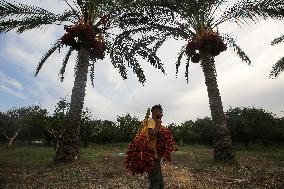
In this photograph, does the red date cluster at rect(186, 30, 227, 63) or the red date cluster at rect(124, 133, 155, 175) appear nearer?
the red date cluster at rect(124, 133, 155, 175)

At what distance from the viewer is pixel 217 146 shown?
14.8 m

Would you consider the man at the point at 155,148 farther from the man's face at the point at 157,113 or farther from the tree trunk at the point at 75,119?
the tree trunk at the point at 75,119

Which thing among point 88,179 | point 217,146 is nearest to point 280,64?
point 217,146

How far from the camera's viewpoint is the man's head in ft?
21.4

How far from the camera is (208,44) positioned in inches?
605

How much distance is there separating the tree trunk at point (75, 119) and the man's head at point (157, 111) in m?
8.30

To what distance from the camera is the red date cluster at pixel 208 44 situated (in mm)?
15289

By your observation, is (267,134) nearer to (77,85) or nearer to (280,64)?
(280,64)

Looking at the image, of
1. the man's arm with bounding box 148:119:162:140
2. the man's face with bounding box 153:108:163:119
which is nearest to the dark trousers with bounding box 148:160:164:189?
the man's arm with bounding box 148:119:162:140

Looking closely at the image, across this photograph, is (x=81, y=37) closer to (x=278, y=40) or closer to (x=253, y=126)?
(x=278, y=40)

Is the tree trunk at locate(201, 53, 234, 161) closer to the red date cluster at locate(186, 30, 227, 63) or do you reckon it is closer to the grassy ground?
the red date cluster at locate(186, 30, 227, 63)

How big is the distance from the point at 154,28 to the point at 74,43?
3.61 metres

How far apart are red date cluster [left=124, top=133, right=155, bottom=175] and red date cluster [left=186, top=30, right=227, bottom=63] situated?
9795 mm

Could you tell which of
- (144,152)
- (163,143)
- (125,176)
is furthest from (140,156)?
(125,176)
